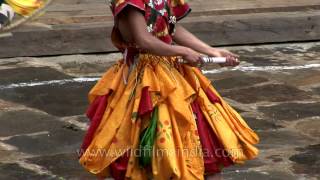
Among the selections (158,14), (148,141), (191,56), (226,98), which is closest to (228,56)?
(191,56)

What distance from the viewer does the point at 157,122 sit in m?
3.51

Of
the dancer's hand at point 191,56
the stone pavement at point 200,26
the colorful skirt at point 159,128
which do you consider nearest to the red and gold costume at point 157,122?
the colorful skirt at point 159,128

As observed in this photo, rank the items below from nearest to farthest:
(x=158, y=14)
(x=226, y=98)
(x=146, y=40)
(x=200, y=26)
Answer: (x=146, y=40), (x=158, y=14), (x=226, y=98), (x=200, y=26)

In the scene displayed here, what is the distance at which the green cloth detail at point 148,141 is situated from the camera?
349 cm

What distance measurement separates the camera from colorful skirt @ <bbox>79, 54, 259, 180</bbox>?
3494mm

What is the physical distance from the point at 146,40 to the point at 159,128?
0.41 metres

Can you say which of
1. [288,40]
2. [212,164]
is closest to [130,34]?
[212,164]

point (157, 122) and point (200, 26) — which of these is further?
point (200, 26)

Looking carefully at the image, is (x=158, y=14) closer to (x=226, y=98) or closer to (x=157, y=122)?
(x=157, y=122)

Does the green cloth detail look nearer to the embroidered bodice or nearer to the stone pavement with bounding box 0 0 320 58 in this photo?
the embroidered bodice

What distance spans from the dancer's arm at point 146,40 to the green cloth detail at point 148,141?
274mm

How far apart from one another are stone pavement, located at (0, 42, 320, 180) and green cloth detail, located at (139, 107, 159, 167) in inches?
58.2

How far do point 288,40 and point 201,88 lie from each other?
18.3 ft

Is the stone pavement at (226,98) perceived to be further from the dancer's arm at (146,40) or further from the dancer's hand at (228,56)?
the dancer's arm at (146,40)
